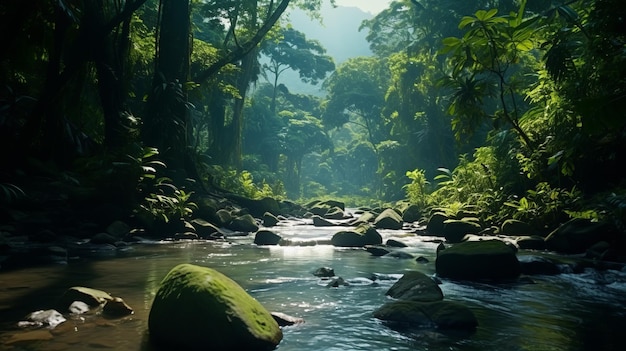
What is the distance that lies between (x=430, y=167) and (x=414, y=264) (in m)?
27.4

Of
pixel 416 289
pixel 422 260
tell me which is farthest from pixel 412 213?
pixel 416 289

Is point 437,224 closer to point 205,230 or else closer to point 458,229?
point 458,229

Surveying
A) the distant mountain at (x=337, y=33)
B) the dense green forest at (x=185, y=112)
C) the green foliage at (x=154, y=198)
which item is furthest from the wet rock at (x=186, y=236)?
the distant mountain at (x=337, y=33)

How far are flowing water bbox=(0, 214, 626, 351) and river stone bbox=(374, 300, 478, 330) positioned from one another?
103 millimetres

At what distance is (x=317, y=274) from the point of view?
7137mm

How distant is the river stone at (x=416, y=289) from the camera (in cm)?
517

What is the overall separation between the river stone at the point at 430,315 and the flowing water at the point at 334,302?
0.10 m

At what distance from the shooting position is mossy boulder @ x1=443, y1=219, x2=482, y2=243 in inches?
480

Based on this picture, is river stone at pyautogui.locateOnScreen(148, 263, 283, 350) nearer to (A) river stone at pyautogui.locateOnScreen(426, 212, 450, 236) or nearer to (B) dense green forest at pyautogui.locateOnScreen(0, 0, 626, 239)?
(B) dense green forest at pyautogui.locateOnScreen(0, 0, 626, 239)

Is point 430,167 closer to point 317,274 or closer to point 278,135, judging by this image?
point 278,135

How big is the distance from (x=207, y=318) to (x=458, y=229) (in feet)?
31.9

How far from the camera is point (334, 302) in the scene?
215 inches

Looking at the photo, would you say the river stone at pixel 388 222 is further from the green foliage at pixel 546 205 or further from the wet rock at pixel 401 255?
the wet rock at pixel 401 255

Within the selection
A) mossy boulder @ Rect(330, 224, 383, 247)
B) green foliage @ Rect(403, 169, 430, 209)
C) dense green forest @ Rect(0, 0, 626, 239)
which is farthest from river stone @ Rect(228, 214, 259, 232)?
green foliage @ Rect(403, 169, 430, 209)
